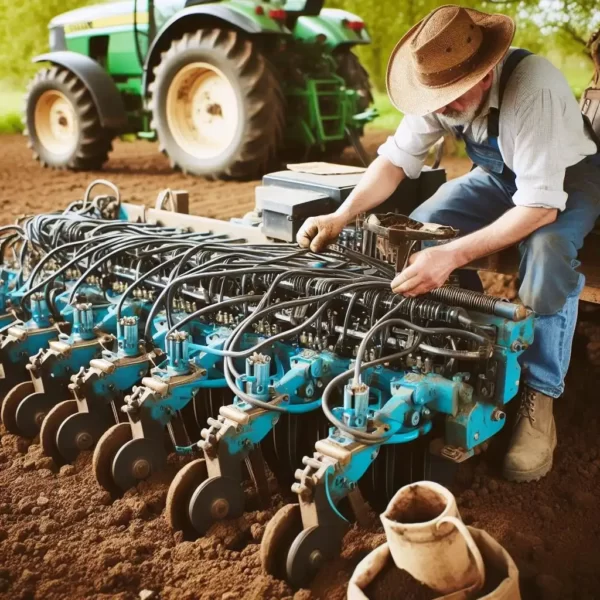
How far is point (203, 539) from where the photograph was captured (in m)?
1.97

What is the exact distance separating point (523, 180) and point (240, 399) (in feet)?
3.23

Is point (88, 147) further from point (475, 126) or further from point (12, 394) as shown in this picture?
point (475, 126)

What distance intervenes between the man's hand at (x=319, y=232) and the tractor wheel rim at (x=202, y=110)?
3.88 m

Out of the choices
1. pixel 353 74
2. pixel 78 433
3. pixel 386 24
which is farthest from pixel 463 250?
pixel 386 24

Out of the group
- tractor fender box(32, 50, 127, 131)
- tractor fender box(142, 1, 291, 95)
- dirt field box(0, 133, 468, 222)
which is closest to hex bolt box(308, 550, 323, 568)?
dirt field box(0, 133, 468, 222)

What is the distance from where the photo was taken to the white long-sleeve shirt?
6.83 ft

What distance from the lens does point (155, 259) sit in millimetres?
2803

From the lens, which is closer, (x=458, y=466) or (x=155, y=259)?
(x=458, y=466)

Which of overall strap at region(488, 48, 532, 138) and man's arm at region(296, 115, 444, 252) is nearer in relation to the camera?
overall strap at region(488, 48, 532, 138)

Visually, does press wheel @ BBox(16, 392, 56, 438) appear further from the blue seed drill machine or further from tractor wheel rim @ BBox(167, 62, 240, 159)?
tractor wheel rim @ BBox(167, 62, 240, 159)

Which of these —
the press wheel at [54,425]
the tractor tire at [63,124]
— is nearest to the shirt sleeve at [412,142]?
the press wheel at [54,425]

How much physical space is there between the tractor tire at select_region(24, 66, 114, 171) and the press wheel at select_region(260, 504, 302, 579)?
5747 millimetres

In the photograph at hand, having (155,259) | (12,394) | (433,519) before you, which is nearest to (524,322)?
(433,519)

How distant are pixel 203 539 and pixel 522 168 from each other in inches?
52.0
